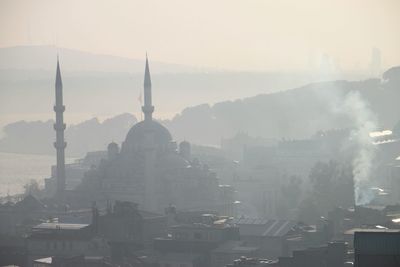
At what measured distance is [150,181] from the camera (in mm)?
101125

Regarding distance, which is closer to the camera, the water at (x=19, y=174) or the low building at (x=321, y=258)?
the low building at (x=321, y=258)

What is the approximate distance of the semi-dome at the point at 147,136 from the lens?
10569 centimetres

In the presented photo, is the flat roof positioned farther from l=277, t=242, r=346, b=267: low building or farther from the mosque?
the mosque

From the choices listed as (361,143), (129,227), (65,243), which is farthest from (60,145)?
(361,143)

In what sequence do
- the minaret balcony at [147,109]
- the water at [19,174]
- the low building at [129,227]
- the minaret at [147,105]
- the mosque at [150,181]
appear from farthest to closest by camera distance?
the water at [19,174] < the minaret at [147,105] < the minaret balcony at [147,109] < the mosque at [150,181] < the low building at [129,227]

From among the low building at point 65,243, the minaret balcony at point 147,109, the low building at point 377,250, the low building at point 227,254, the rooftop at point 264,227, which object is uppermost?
the minaret balcony at point 147,109

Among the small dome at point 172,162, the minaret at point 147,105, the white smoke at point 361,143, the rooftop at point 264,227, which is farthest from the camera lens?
the minaret at point 147,105

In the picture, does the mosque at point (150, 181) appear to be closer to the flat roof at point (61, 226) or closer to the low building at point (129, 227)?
the low building at point (129, 227)

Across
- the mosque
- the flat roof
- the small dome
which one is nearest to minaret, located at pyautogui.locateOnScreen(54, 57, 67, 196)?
the mosque

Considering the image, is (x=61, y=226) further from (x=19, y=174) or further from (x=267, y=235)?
(x=19, y=174)

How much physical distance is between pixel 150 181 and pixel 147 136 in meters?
5.41

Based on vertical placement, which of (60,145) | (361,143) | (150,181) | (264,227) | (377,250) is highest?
(361,143)

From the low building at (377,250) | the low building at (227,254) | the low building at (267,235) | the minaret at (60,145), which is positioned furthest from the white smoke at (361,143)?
the low building at (377,250)

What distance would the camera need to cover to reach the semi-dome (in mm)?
105688
